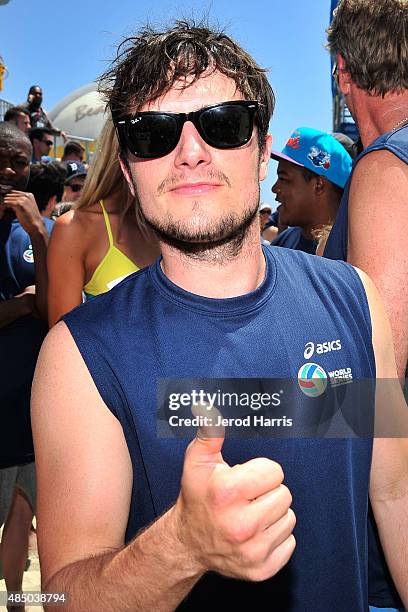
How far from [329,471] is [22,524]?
2.61 m

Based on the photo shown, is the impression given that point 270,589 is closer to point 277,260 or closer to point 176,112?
point 277,260

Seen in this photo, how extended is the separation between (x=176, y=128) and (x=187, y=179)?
0.15 m

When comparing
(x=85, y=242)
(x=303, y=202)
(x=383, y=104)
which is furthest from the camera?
(x=303, y=202)

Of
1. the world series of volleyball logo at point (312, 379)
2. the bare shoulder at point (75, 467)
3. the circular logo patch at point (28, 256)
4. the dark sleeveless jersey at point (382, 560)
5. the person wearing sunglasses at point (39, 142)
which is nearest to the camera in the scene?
the bare shoulder at point (75, 467)

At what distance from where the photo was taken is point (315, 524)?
1500 mm

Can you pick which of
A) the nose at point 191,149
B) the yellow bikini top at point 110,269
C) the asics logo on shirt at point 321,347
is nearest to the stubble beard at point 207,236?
the nose at point 191,149

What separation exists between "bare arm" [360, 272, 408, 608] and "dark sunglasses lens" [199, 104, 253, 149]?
1.93 ft

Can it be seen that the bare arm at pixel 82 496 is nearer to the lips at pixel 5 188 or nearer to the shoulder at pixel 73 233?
the shoulder at pixel 73 233

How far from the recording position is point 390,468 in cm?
166

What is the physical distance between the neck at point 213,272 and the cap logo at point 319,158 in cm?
237

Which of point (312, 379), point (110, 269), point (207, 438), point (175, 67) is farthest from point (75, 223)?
point (207, 438)

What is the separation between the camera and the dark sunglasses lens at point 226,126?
170 centimetres

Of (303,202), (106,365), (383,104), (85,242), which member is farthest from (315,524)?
(303,202)

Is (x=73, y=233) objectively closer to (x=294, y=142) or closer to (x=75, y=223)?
(x=75, y=223)
